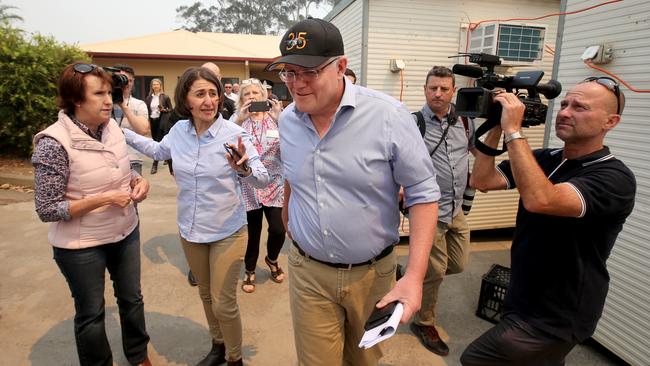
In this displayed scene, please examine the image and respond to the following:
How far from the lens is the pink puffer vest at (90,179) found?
2.20 meters

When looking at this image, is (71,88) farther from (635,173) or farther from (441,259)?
(635,173)

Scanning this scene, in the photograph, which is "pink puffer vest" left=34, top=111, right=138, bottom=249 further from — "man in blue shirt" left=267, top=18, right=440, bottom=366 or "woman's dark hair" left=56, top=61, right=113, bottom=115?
"man in blue shirt" left=267, top=18, right=440, bottom=366

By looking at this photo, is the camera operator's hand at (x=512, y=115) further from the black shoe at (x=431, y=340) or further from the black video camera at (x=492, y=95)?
the black shoe at (x=431, y=340)

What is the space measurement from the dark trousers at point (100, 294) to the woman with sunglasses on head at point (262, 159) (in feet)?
4.40

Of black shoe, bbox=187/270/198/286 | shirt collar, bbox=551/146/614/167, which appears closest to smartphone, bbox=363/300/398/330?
shirt collar, bbox=551/146/614/167

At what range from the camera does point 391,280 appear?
2027 millimetres

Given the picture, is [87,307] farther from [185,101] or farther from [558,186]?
[558,186]

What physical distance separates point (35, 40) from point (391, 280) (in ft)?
34.6

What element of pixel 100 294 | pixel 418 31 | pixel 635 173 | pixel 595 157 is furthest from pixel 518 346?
pixel 418 31

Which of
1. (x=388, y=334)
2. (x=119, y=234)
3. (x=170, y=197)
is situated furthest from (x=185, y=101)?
(x=170, y=197)

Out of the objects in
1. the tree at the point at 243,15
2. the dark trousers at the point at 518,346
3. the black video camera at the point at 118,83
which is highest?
the tree at the point at 243,15

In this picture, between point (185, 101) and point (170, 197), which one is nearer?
point (185, 101)

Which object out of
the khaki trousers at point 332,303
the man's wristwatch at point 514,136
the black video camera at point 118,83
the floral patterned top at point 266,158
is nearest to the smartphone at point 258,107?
the floral patterned top at point 266,158

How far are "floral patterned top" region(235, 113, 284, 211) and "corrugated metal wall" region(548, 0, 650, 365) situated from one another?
2793mm
